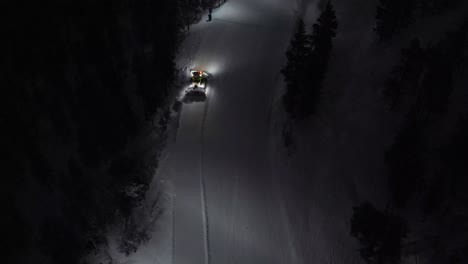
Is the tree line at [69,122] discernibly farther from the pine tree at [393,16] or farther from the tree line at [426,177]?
the pine tree at [393,16]

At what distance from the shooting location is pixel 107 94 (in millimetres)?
39594

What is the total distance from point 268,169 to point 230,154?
404 centimetres

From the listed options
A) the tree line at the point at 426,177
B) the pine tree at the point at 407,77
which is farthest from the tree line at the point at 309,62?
the tree line at the point at 426,177

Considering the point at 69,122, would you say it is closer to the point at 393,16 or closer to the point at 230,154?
the point at 230,154

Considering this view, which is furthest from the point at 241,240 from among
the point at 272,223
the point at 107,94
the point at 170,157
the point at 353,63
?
the point at 353,63

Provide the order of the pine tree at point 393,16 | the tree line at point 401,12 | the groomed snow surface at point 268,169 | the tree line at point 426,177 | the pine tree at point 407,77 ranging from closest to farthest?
the tree line at point 426,177
the groomed snow surface at point 268,169
the pine tree at point 407,77
the pine tree at point 393,16
the tree line at point 401,12

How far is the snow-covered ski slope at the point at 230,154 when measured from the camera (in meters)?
29.5

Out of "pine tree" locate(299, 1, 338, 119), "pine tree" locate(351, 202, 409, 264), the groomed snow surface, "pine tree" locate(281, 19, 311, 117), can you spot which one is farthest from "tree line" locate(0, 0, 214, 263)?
"pine tree" locate(351, 202, 409, 264)

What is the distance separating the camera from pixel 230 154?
3603 cm

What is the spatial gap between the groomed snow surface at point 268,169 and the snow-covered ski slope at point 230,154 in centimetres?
10

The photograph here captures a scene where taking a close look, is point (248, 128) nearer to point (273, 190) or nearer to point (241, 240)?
point (273, 190)

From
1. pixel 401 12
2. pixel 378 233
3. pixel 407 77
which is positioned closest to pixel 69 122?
pixel 378 233

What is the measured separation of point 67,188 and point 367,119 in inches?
1145

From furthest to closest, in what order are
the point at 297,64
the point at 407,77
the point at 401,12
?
the point at 401,12, the point at 297,64, the point at 407,77
